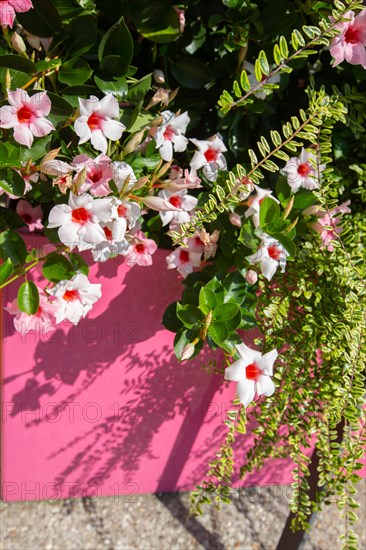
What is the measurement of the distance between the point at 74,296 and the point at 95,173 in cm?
30

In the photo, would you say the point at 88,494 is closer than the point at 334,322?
No

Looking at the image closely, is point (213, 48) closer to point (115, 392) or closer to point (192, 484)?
point (115, 392)

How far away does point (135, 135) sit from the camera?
1.09 metres

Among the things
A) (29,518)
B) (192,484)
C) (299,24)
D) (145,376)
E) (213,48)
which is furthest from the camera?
(192,484)

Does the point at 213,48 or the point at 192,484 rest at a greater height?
the point at 213,48

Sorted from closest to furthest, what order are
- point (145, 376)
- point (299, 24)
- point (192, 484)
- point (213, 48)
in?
point (299, 24) → point (213, 48) → point (145, 376) → point (192, 484)

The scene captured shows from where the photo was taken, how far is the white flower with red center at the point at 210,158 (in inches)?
47.1

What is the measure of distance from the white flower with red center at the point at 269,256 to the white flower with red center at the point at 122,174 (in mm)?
304

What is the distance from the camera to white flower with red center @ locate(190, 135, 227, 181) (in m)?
1.20

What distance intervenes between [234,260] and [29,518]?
111 centimetres

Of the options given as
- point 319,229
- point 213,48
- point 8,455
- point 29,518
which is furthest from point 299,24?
point 29,518

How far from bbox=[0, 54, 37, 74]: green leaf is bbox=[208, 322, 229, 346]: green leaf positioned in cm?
61

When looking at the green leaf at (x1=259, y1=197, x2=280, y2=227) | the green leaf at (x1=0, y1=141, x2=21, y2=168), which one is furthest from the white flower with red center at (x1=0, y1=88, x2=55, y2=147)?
the green leaf at (x1=259, y1=197, x2=280, y2=227)

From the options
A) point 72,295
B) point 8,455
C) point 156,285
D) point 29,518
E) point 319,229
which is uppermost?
point 319,229
